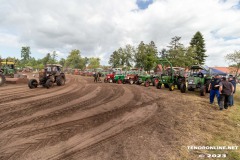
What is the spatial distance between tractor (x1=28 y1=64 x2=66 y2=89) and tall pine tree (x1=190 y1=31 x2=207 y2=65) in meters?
45.2

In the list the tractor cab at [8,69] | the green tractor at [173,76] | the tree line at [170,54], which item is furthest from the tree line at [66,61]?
the green tractor at [173,76]

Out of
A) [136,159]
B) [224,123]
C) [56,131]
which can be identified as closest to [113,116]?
[56,131]

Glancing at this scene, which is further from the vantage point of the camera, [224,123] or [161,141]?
[224,123]

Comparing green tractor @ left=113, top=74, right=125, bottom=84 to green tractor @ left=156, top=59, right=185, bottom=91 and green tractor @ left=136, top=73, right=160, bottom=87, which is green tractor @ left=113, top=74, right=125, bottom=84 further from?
green tractor @ left=156, top=59, right=185, bottom=91

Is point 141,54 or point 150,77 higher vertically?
point 141,54

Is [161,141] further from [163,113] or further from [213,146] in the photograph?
[163,113]

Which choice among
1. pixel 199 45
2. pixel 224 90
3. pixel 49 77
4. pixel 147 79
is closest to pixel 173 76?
pixel 147 79

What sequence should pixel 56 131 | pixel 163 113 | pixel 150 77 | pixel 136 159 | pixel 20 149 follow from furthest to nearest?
pixel 150 77
pixel 163 113
pixel 56 131
pixel 20 149
pixel 136 159

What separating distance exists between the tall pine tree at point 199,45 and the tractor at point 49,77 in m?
45.2

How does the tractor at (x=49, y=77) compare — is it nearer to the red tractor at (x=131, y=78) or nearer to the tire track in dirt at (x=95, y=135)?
the red tractor at (x=131, y=78)

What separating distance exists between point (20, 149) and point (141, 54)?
1806 inches

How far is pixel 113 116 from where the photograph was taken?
20.6 feet

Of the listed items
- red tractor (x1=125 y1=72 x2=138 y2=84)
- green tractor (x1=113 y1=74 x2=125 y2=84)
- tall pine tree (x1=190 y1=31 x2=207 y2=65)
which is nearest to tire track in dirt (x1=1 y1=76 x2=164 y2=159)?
red tractor (x1=125 y1=72 x2=138 y2=84)

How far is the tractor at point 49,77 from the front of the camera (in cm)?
1344
